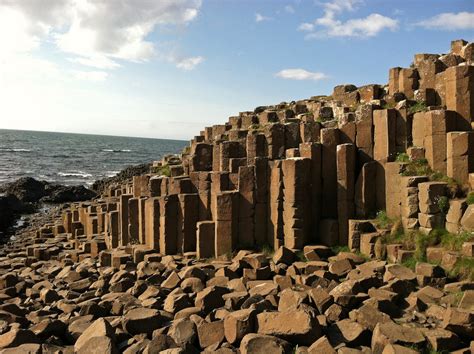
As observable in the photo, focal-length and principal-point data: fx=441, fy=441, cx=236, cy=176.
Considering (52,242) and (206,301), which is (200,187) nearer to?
(206,301)

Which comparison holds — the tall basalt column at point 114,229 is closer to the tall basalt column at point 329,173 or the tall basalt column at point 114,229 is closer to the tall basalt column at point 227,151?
the tall basalt column at point 227,151

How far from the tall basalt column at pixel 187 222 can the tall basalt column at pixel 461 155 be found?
21.6 ft

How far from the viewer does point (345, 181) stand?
11016 mm

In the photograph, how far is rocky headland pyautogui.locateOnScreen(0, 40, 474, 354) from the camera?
6.52 meters

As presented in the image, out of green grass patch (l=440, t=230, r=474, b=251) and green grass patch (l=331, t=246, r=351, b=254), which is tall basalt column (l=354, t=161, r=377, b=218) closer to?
green grass patch (l=331, t=246, r=351, b=254)

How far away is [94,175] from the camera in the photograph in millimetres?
51250

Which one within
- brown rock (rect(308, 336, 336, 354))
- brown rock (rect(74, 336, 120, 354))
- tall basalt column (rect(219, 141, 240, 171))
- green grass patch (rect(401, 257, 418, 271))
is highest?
tall basalt column (rect(219, 141, 240, 171))

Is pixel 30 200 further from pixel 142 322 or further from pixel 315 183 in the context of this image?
pixel 142 322

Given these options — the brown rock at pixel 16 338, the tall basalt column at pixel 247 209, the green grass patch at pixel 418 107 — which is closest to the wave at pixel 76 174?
the tall basalt column at pixel 247 209

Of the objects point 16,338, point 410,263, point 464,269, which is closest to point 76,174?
point 16,338

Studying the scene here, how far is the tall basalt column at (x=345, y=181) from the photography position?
10.9 metres

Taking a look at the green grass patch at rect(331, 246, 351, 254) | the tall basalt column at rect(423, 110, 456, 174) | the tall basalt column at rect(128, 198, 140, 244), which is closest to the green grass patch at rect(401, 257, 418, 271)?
the green grass patch at rect(331, 246, 351, 254)

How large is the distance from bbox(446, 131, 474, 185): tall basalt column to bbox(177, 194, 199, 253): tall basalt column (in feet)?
21.6

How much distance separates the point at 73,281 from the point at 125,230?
3175mm
